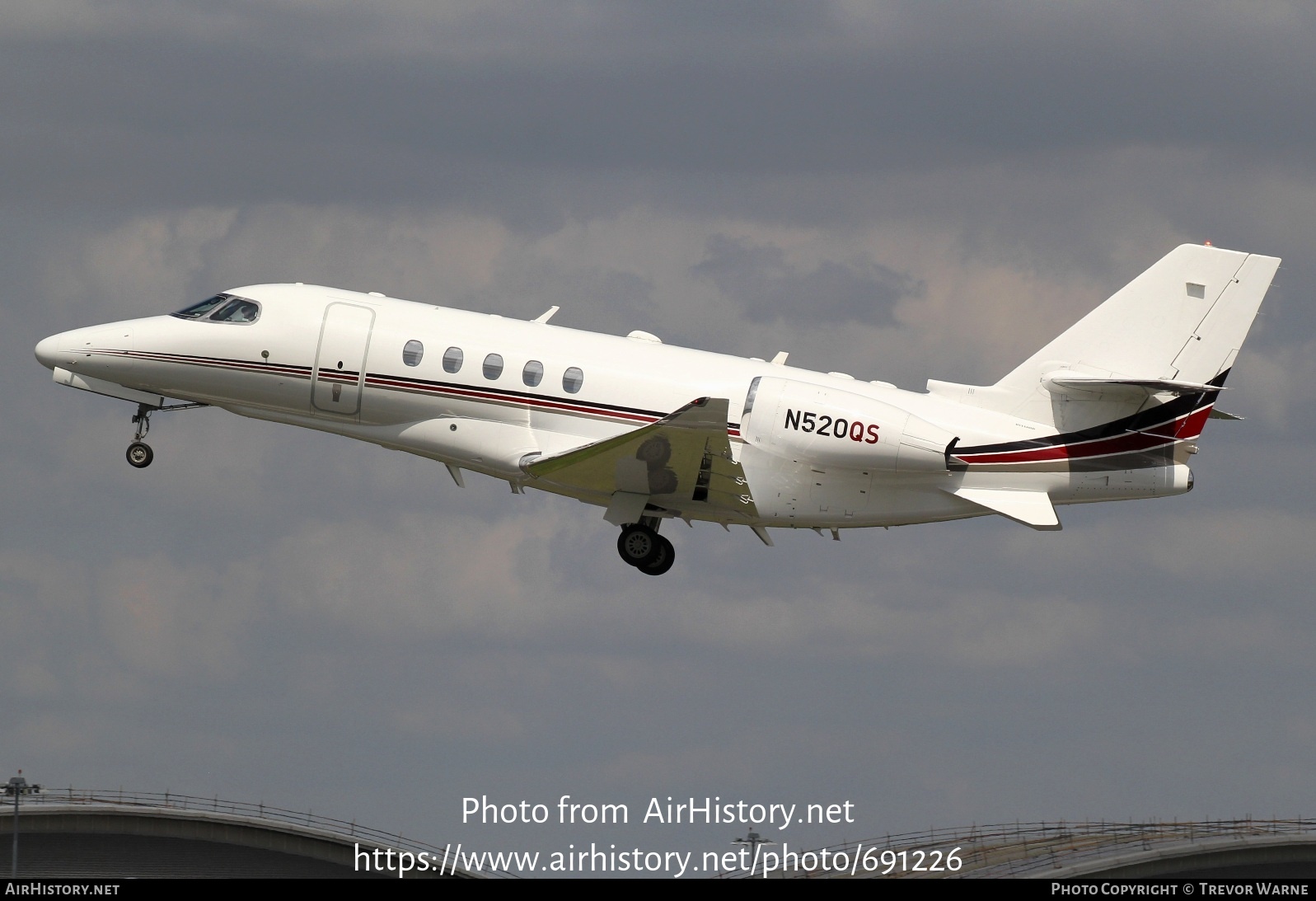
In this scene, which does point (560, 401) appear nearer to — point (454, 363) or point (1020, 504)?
point (454, 363)

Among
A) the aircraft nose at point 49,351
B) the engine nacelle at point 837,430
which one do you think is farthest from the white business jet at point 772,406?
the aircraft nose at point 49,351

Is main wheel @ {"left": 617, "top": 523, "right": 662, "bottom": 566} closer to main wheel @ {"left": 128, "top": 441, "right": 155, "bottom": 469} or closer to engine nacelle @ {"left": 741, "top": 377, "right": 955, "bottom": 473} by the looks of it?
engine nacelle @ {"left": 741, "top": 377, "right": 955, "bottom": 473}

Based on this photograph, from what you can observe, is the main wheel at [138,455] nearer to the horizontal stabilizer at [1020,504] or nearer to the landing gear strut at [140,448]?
the landing gear strut at [140,448]

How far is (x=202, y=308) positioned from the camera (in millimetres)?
33812

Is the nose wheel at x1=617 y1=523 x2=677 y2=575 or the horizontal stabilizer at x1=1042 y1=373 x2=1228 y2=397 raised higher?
the horizontal stabilizer at x1=1042 y1=373 x2=1228 y2=397

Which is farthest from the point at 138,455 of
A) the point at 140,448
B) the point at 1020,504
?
the point at 1020,504

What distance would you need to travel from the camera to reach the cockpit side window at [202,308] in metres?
33.7

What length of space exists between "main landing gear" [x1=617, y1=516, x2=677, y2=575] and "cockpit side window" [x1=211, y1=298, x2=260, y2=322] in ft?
23.0

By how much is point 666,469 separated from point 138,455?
31.2 feet

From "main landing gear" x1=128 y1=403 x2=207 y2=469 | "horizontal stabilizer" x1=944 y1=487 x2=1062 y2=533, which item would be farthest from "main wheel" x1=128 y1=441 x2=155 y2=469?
"horizontal stabilizer" x1=944 y1=487 x2=1062 y2=533

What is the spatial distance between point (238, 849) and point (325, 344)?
78.6 ft

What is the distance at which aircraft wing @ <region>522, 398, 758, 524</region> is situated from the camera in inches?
1186

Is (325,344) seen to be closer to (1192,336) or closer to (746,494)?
(746,494)

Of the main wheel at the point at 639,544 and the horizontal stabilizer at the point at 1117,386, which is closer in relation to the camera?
the horizontal stabilizer at the point at 1117,386
